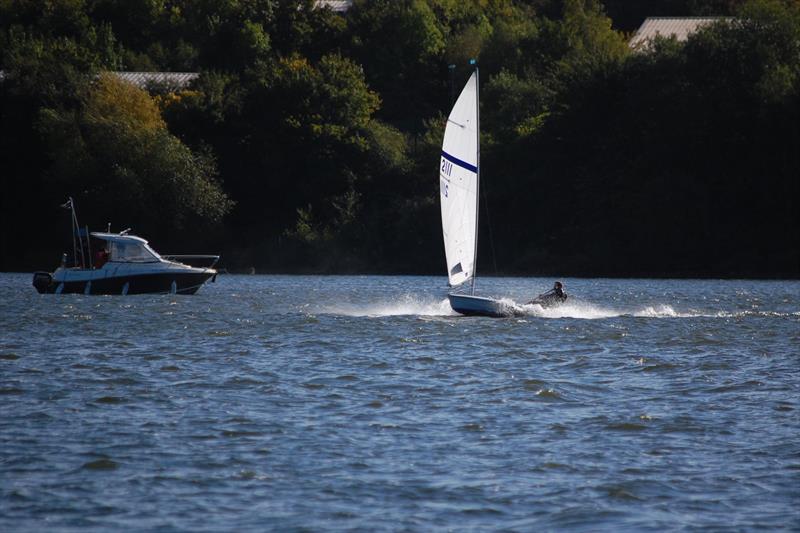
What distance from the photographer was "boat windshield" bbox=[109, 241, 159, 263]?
192ft

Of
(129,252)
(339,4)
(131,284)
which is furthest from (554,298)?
(339,4)

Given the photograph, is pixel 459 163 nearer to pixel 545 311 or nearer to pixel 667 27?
pixel 545 311

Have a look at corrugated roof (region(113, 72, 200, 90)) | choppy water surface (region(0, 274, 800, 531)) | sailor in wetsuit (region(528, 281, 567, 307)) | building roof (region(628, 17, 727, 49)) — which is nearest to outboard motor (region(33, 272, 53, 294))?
choppy water surface (region(0, 274, 800, 531))

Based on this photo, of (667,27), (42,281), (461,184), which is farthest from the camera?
(667,27)

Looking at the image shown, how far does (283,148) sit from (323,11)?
27016mm

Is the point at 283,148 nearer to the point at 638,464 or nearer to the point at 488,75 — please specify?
the point at 488,75

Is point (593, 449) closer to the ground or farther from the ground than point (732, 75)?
closer to the ground

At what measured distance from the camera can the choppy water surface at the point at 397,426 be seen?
1662cm

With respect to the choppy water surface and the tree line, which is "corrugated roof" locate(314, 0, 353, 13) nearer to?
the tree line

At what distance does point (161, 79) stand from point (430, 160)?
1035 inches

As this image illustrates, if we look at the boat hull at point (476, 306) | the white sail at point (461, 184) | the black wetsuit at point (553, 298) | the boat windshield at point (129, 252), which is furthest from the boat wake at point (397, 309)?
the boat windshield at point (129, 252)

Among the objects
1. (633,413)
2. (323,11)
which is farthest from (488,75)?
(633,413)

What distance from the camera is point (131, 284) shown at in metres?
58.6

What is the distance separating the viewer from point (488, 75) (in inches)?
4508
